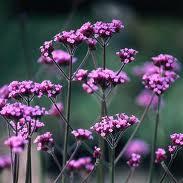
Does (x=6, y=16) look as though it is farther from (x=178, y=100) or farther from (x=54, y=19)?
(x=178, y=100)

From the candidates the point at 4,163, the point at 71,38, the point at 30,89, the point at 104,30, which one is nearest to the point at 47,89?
the point at 30,89

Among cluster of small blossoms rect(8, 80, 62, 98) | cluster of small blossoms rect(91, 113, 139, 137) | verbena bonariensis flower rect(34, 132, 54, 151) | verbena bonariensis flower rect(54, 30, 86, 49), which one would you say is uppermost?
verbena bonariensis flower rect(54, 30, 86, 49)

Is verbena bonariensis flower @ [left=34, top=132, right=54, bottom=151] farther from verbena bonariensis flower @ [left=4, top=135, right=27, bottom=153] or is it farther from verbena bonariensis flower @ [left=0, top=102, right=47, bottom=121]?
verbena bonariensis flower @ [left=4, top=135, right=27, bottom=153]

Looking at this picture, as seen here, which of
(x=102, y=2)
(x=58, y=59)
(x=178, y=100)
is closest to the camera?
(x=58, y=59)

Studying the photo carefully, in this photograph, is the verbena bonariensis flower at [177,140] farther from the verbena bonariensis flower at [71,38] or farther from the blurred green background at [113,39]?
the blurred green background at [113,39]

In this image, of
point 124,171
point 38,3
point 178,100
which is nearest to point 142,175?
point 124,171

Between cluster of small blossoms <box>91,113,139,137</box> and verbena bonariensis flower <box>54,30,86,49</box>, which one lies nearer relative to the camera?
cluster of small blossoms <box>91,113,139,137</box>

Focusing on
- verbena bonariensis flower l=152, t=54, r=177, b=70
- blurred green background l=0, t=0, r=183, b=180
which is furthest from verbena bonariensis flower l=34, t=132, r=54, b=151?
blurred green background l=0, t=0, r=183, b=180

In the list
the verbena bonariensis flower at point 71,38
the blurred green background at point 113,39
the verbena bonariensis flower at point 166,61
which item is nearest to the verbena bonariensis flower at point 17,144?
the verbena bonariensis flower at point 71,38
